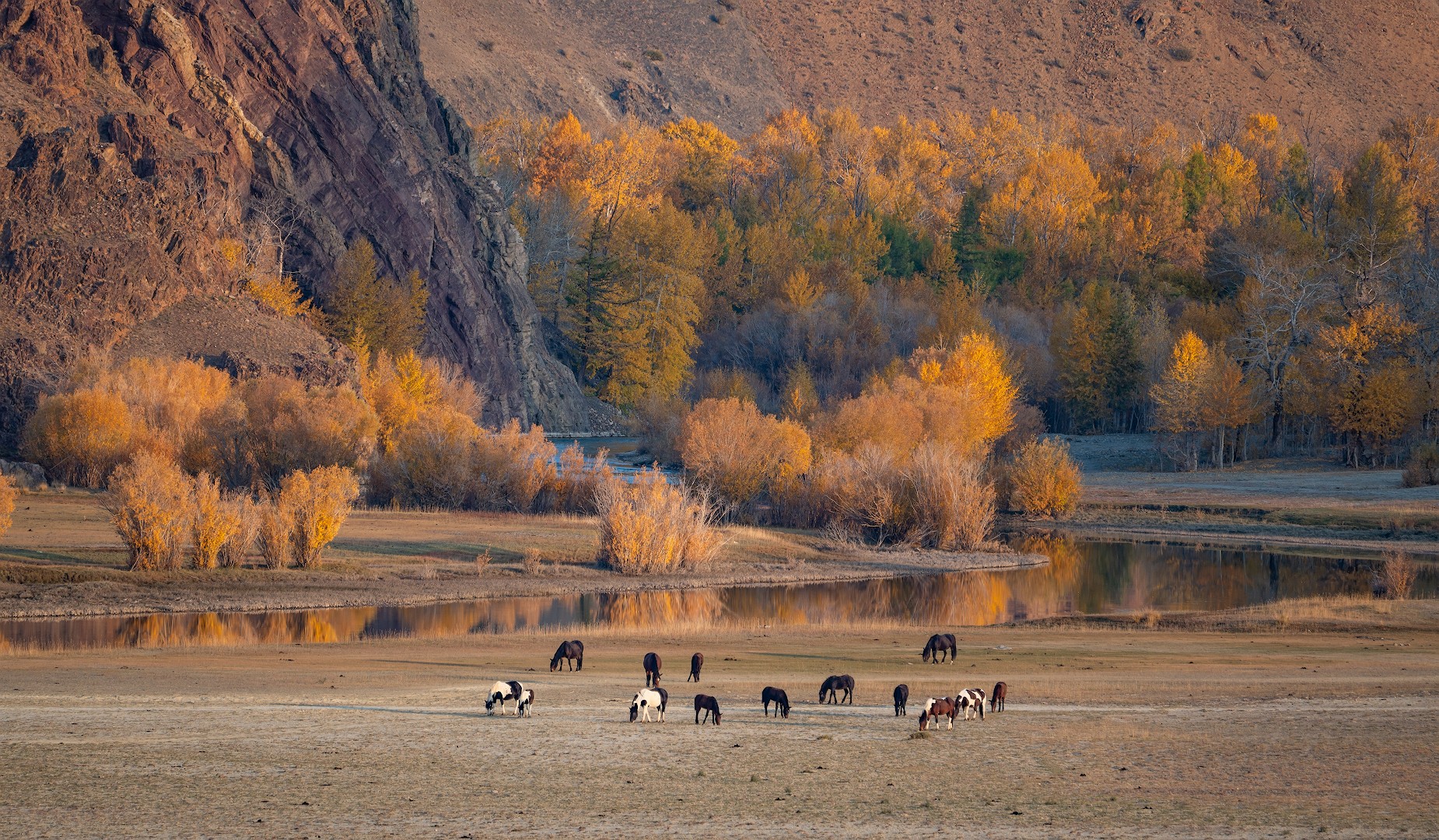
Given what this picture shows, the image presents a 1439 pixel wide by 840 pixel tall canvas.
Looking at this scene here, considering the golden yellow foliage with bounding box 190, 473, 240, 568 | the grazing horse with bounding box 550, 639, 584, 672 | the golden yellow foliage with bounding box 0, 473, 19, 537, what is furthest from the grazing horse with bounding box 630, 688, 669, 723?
the golden yellow foliage with bounding box 0, 473, 19, 537

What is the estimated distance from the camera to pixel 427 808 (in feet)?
41.9

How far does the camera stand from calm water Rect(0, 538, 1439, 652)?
29.6m

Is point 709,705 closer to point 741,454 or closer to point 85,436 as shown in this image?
point 741,454

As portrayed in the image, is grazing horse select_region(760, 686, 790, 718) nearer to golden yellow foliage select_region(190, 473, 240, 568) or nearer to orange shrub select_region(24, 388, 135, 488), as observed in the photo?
golden yellow foliage select_region(190, 473, 240, 568)

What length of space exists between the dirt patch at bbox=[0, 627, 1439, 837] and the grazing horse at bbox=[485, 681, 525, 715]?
206 millimetres

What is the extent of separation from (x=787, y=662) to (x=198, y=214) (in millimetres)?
52119

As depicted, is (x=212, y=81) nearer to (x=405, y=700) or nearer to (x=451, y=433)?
(x=451, y=433)

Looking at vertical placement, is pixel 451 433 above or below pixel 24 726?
above

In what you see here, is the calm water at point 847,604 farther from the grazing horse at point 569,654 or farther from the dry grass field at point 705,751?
the grazing horse at point 569,654

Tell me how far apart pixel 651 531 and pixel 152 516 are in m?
12.9

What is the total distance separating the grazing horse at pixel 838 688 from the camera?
64.0 feet

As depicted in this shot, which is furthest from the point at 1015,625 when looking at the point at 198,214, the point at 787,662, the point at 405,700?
the point at 198,214

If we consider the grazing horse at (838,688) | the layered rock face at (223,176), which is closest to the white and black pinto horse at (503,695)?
the grazing horse at (838,688)

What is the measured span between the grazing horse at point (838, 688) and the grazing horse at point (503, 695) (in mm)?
4095
